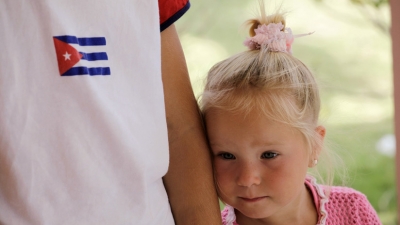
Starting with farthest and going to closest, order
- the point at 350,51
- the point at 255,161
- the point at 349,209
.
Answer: the point at 350,51 → the point at 349,209 → the point at 255,161

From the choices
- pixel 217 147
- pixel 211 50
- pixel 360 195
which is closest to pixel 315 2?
pixel 211 50

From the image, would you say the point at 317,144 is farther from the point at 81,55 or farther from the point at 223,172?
the point at 81,55

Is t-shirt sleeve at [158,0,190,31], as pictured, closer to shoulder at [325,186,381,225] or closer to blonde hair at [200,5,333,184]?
blonde hair at [200,5,333,184]

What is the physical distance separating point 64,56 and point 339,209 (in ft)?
3.12

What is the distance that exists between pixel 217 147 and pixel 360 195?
498mm

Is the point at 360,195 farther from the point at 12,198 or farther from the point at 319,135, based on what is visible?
the point at 12,198

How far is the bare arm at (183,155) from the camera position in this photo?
48.8 inches

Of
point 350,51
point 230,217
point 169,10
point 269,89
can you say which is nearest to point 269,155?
point 269,89

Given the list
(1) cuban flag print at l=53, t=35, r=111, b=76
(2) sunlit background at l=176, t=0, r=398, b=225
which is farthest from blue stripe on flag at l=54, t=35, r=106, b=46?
(2) sunlit background at l=176, t=0, r=398, b=225

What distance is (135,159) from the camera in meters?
1.02

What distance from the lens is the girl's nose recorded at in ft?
4.30

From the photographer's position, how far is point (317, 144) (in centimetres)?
146

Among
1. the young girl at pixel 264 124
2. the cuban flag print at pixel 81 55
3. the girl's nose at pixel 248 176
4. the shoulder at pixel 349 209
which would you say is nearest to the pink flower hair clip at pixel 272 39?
the young girl at pixel 264 124

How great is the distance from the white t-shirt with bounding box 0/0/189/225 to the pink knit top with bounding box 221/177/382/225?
58 centimetres
